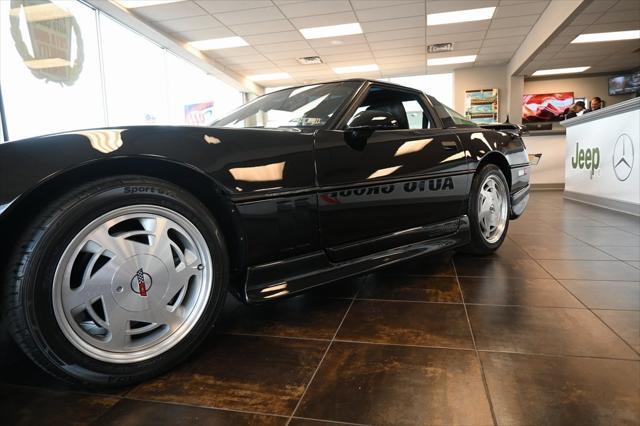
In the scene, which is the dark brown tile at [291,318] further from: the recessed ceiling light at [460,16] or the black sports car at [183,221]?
the recessed ceiling light at [460,16]

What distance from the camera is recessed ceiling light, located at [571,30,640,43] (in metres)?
8.67

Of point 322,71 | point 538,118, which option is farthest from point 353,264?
point 538,118

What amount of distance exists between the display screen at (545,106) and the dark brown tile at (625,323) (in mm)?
13128

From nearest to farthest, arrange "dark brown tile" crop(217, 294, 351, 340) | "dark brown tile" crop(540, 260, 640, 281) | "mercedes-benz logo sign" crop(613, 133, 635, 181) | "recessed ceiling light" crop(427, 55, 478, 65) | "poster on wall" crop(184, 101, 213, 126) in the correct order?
1. "dark brown tile" crop(217, 294, 351, 340)
2. "dark brown tile" crop(540, 260, 640, 281)
3. "mercedes-benz logo sign" crop(613, 133, 635, 181)
4. "poster on wall" crop(184, 101, 213, 126)
5. "recessed ceiling light" crop(427, 55, 478, 65)

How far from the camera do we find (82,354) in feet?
3.71

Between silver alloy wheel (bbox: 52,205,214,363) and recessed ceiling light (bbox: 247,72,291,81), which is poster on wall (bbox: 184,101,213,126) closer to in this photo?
recessed ceiling light (bbox: 247,72,291,81)

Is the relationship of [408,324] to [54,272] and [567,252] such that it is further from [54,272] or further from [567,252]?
[567,252]

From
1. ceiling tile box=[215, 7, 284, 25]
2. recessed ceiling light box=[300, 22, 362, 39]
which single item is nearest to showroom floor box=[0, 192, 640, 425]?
ceiling tile box=[215, 7, 284, 25]

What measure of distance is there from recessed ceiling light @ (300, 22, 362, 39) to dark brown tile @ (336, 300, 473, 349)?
25.0 feet

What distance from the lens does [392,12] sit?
755 centimetres

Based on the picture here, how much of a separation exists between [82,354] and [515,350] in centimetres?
144

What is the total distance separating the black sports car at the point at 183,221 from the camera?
3.55 feet

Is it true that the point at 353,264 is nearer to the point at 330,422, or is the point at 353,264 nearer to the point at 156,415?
the point at 330,422

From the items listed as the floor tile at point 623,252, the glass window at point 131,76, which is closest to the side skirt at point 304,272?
the floor tile at point 623,252
